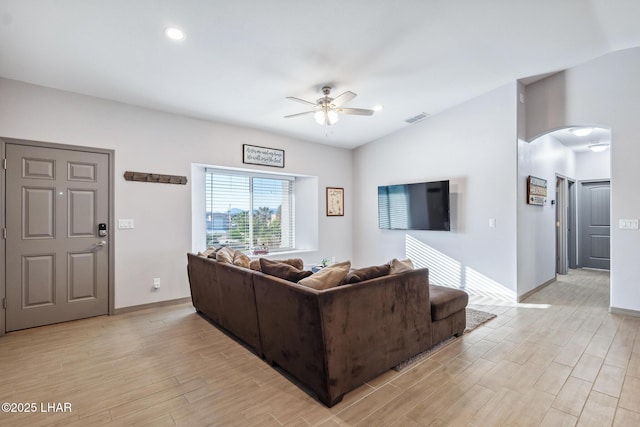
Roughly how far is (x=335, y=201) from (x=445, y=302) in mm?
3814

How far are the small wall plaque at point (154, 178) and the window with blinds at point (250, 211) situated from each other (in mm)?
648

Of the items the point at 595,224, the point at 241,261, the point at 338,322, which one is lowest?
the point at 338,322

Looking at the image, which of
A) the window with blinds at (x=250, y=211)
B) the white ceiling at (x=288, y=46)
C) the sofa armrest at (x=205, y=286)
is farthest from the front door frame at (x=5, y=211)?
the window with blinds at (x=250, y=211)

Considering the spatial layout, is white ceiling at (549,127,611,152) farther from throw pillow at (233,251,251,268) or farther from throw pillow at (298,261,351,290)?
throw pillow at (233,251,251,268)

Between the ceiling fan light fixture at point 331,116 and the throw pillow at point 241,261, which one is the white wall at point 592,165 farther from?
the throw pillow at point 241,261

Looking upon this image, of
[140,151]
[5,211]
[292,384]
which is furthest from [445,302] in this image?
[5,211]

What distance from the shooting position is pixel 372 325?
224cm

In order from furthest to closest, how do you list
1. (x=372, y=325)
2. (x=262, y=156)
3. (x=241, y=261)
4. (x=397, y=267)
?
(x=262, y=156), (x=241, y=261), (x=397, y=267), (x=372, y=325)

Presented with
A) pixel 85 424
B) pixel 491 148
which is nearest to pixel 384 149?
pixel 491 148

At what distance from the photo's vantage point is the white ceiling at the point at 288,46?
2508mm

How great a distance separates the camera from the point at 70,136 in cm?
361

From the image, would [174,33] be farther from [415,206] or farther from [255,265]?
[415,206]

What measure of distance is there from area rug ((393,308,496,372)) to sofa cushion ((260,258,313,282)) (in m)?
1.10

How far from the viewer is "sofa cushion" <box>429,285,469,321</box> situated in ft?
9.18
